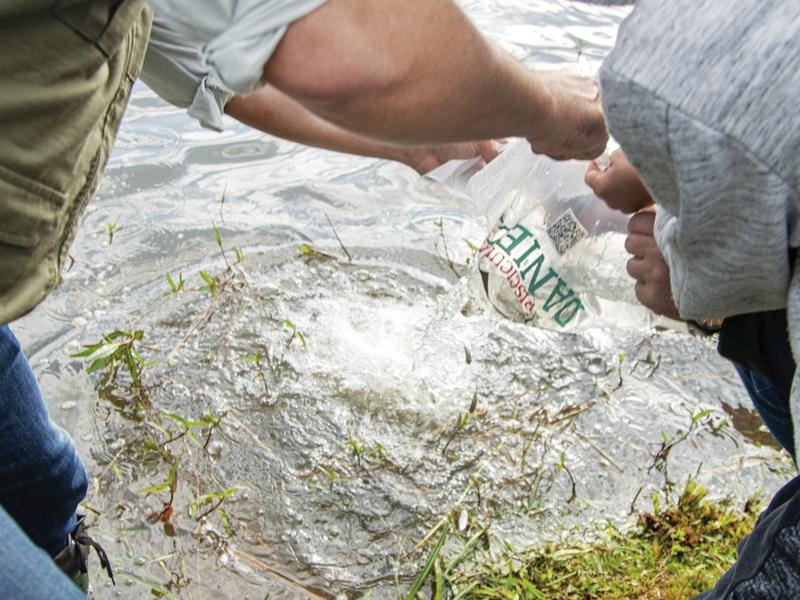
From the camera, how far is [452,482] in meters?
2.33

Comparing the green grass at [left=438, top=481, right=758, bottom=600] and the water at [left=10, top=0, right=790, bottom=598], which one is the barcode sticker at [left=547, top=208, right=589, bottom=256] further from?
the green grass at [left=438, top=481, right=758, bottom=600]

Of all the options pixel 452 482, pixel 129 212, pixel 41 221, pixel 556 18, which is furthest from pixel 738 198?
pixel 556 18

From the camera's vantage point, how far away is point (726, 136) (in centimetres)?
91

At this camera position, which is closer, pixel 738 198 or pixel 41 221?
pixel 738 198

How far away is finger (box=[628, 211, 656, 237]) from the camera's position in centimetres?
Result: 165

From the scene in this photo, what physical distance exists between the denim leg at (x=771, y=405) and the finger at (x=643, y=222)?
32cm

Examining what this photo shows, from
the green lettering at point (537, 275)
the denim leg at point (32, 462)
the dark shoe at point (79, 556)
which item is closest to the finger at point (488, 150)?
the green lettering at point (537, 275)

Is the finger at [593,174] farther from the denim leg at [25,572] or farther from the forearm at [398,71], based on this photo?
the denim leg at [25,572]

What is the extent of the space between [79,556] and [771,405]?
1588 millimetres

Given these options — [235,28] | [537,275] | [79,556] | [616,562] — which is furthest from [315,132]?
[616,562]

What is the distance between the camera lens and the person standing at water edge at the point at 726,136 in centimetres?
89

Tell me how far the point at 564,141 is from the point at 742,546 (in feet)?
2.62

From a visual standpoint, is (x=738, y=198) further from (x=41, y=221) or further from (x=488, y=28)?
(x=488, y=28)

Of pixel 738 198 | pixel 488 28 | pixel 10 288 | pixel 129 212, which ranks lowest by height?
pixel 129 212
